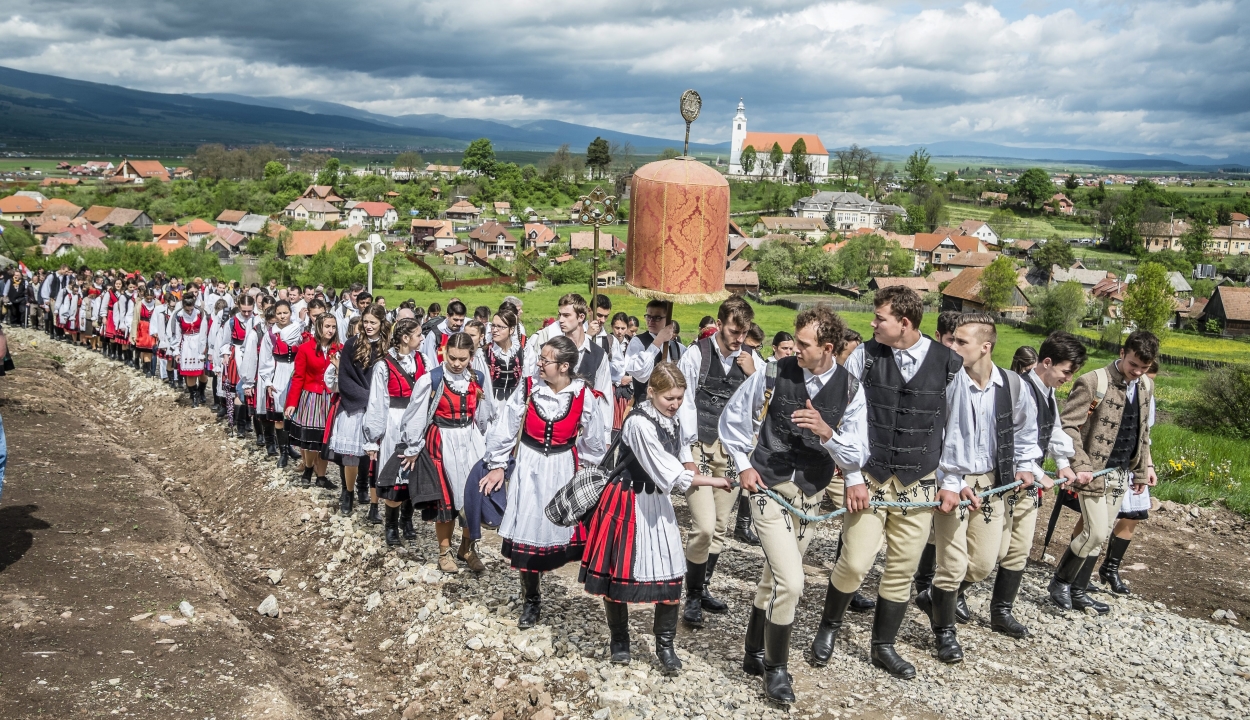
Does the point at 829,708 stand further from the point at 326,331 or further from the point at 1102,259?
the point at 1102,259

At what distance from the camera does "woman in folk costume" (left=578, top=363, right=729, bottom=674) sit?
4855 mm

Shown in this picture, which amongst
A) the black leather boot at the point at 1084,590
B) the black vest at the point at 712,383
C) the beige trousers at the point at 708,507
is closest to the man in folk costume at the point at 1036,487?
the black leather boot at the point at 1084,590

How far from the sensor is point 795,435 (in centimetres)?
494

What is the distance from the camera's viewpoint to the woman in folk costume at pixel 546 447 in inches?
220

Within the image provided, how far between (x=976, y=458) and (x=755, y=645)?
1.87 meters

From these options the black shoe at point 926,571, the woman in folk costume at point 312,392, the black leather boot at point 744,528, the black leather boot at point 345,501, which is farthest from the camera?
the woman in folk costume at point 312,392

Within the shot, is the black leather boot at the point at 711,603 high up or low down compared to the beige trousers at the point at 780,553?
down

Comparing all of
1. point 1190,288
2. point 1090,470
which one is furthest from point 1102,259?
point 1090,470

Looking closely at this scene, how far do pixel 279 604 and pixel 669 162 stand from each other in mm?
4831

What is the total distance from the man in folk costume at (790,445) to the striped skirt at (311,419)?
18.2 ft

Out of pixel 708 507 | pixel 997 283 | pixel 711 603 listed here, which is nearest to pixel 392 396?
pixel 708 507

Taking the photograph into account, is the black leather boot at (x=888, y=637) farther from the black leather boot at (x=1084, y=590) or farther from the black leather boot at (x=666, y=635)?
the black leather boot at (x=1084, y=590)

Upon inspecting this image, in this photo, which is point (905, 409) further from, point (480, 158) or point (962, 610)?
point (480, 158)

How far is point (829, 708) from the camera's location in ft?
16.0
